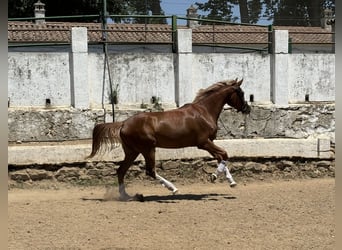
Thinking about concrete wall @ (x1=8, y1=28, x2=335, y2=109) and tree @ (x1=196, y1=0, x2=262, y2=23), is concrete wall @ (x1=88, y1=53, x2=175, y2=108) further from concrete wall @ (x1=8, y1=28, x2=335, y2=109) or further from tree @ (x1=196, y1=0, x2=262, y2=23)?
tree @ (x1=196, y1=0, x2=262, y2=23)

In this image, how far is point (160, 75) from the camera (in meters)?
11.3

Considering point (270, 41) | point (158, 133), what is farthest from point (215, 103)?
point (270, 41)

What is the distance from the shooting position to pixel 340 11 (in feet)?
6.68

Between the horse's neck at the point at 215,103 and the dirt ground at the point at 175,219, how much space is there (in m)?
1.41

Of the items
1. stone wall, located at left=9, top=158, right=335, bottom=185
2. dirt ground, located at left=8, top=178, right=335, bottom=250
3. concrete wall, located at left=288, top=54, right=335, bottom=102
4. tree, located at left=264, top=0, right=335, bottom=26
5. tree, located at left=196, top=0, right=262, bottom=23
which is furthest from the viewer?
tree, located at left=264, top=0, right=335, bottom=26

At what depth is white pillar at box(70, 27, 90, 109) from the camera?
10805 millimetres

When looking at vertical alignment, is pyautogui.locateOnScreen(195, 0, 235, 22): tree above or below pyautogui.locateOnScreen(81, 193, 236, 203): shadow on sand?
above

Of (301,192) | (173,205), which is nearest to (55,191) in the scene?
(173,205)

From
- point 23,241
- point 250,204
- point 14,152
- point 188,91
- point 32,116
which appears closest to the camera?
point 23,241

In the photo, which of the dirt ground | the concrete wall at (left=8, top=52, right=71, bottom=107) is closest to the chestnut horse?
the dirt ground

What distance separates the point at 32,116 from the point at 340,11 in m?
9.19

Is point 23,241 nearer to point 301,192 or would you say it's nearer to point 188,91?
point 301,192

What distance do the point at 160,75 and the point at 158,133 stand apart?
125 inches

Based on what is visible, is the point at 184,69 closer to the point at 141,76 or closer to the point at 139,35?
the point at 141,76
